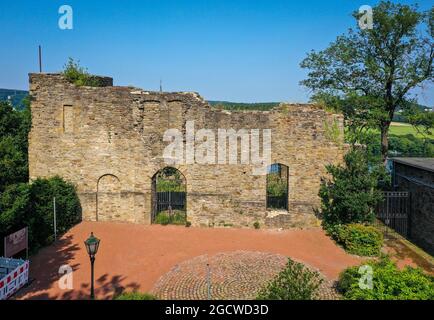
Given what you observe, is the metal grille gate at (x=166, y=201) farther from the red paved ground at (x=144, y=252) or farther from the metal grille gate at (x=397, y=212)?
the metal grille gate at (x=397, y=212)

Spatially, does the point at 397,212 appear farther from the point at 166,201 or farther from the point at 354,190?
the point at 166,201

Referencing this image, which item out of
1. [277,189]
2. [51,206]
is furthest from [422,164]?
[51,206]

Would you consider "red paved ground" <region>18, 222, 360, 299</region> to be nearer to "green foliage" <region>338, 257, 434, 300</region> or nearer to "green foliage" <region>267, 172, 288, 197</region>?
"green foliage" <region>338, 257, 434, 300</region>

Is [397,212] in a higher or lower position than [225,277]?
higher

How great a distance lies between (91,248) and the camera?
33.5 feet

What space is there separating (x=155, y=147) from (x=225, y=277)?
778 cm

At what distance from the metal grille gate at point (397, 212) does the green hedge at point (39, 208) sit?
14.5m

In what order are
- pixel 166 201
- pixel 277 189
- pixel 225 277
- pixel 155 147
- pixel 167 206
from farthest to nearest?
pixel 277 189
pixel 167 206
pixel 166 201
pixel 155 147
pixel 225 277

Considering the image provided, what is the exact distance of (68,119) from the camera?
18016 millimetres

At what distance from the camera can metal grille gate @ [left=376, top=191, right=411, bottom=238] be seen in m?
17.2
